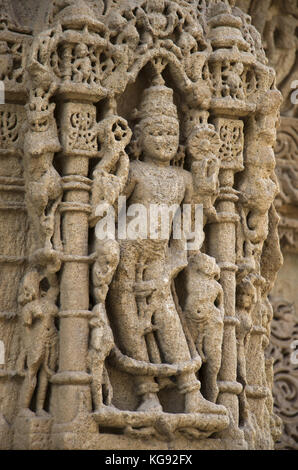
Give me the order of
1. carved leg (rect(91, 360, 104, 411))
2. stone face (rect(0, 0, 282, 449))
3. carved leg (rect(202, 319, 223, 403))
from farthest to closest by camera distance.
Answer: carved leg (rect(202, 319, 223, 403)) < stone face (rect(0, 0, 282, 449)) < carved leg (rect(91, 360, 104, 411))

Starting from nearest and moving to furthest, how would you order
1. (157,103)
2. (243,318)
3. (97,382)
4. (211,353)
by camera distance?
(97,382), (211,353), (157,103), (243,318)

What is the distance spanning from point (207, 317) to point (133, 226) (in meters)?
0.60

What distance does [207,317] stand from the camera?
6.24 m

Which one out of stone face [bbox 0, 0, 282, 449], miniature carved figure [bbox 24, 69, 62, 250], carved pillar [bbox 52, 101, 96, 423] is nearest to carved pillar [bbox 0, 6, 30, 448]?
stone face [bbox 0, 0, 282, 449]

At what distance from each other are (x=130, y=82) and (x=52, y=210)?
0.82 metres

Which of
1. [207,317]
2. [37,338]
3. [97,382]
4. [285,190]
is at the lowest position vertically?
[97,382]

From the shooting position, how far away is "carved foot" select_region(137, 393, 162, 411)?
5984 millimetres

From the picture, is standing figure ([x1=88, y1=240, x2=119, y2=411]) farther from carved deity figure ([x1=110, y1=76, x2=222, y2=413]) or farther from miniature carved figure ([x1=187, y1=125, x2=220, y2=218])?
miniature carved figure ([x1=187, y1=125, x2=220, y2=218])

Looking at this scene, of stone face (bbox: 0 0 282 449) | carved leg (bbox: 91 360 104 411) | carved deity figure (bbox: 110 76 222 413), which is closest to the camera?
carved leg (bbox: 91 360 104 411)

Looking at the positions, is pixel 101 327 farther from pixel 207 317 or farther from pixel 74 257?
pixel 207 317

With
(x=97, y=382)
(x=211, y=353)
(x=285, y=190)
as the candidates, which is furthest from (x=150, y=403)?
(x=285, y=190)

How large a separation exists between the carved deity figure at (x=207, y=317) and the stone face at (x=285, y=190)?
1.32 m

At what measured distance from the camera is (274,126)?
6.70 m

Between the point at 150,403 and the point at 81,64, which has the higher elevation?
the point at 81,64
